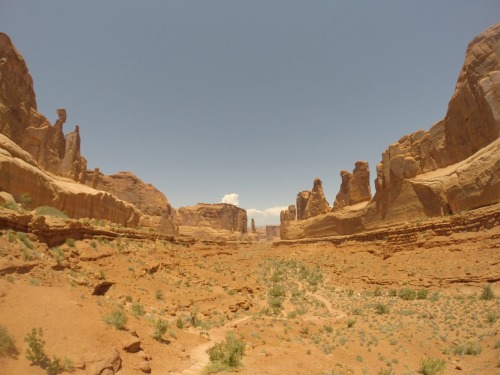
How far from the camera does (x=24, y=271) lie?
12711mm

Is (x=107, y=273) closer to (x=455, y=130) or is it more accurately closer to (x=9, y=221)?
(x=9, y=221)

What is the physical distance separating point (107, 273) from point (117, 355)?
1098cm

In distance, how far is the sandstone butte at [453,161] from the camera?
26.9 meters

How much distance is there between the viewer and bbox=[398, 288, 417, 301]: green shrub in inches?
890

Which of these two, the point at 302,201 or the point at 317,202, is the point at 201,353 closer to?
the point at 317,202

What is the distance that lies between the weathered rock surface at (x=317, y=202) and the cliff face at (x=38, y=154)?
31822 millimetres

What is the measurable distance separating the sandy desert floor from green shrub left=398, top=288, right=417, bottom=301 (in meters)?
0.11

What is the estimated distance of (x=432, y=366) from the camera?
13.1m

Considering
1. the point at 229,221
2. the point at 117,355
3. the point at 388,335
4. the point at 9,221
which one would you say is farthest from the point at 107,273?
the point at 229,221

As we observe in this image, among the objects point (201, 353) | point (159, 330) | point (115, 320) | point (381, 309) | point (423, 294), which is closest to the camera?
point (115, 320)

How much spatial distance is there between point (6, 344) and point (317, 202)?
181 feet

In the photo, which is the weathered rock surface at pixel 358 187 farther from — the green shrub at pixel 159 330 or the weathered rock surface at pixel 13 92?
the weathered rock surface at pixel 13 92

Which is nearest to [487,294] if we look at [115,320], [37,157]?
[115,320]

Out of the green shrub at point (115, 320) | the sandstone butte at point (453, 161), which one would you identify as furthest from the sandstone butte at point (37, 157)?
the sandstone butte at point (453, 161)
